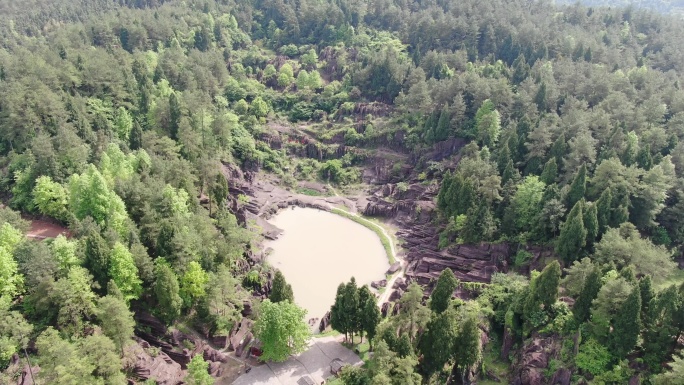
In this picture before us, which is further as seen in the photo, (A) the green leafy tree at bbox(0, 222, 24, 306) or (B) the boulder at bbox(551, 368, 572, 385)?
(B) the boulder at bbox(551, 368, 572, 385)

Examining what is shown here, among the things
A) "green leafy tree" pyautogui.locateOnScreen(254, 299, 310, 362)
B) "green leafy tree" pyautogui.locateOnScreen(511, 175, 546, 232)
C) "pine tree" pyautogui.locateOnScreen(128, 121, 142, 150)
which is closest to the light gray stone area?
"green leafy tree" pyautogui.locateOnScreen(254, 299, 310, 362)

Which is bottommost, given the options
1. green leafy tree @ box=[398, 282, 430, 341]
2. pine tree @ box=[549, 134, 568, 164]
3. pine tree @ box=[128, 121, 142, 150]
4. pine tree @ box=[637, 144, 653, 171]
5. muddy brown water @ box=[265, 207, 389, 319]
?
muddy brown water @ box=[265, 207, 389, 319]

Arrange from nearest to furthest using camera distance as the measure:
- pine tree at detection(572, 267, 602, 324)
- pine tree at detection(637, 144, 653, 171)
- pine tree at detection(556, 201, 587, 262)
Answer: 1. pine tree at detection(572, 267, 602, 324)
2. pine tree at detection(556, 201, 587, 262)
3. pine tree at detection(637, 144, 653, 171)

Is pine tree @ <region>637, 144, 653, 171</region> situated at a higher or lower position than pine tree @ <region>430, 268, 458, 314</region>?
higher

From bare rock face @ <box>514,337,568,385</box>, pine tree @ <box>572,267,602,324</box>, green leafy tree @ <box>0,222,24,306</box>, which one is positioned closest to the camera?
green leafy tree @ <box>0,222,24,306</box>

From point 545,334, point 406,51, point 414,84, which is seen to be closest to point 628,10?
point 406,51

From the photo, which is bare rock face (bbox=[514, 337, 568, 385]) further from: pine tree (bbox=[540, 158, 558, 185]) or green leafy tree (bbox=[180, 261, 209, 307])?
green leafy tree (bbox=[180, 261, 209, 307])
